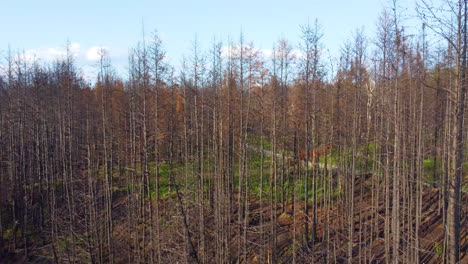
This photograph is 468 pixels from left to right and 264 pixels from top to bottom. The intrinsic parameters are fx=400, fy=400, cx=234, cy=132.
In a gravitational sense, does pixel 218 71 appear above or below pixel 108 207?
above

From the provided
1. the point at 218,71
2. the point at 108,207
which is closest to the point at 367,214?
the point at 218,71

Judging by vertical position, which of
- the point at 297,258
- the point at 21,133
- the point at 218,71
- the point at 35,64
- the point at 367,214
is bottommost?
the point at 297,258

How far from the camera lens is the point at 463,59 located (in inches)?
286

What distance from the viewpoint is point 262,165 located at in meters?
19.4

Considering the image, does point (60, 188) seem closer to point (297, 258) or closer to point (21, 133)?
point (21, 133)

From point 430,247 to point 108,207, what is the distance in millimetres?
14584

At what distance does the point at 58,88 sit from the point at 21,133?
361 centimetres

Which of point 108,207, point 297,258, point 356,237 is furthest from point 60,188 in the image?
point 356,237

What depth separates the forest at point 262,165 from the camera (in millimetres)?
12531

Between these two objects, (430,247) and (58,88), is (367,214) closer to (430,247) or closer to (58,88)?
(430,247)

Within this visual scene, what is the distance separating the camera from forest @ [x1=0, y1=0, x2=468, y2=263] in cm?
1253

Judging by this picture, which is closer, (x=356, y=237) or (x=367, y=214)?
(x=356, y=237)

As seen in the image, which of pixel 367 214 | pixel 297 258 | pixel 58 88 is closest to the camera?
pixel 297 258

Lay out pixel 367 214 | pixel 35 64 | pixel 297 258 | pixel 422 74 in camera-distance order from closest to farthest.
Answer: pixel 422 74 → pixel 297 258 → pixel 367 214 → pixel 35 64
